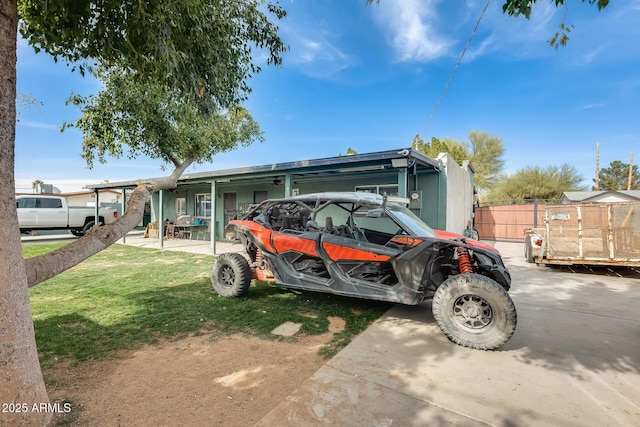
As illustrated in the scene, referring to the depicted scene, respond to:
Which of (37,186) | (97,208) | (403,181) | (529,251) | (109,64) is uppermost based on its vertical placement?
(37,186)

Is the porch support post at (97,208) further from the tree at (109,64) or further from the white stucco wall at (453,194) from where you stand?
the white stucco wall at (453,194)

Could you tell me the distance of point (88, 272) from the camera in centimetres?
688

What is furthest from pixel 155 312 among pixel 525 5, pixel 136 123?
A: pixel 525 5

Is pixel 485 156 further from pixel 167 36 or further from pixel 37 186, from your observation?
pixel 37 186

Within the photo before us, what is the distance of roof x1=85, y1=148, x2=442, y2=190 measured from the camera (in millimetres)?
6816

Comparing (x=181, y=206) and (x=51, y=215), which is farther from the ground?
(x=181, y=206)

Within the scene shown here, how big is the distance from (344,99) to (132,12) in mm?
11795

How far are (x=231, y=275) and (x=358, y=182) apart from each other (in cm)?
660

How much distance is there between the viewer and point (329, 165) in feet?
25.8

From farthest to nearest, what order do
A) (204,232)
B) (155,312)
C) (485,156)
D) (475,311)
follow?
1. (485,156)
2. (204,232)
3. (155,312)
4. (475,311)

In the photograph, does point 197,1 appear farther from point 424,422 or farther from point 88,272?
point 88,272

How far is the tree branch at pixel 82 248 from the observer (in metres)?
2.08

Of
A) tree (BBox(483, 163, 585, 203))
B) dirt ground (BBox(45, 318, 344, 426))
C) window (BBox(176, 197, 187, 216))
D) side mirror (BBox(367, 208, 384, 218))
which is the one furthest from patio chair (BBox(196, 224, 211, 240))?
tree (BBox(483, 163, 585, 203))

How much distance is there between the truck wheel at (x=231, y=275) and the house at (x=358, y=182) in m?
1.15
